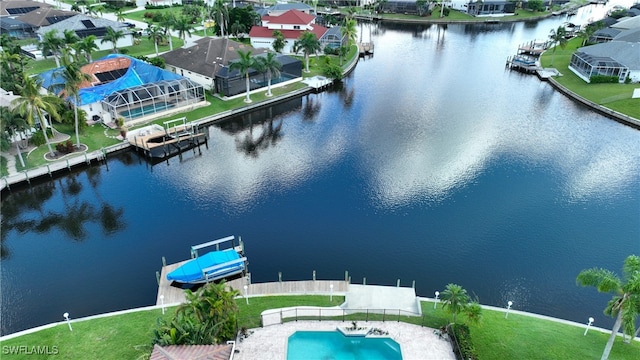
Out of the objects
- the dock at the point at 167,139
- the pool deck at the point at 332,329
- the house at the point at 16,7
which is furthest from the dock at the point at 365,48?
the house at the point at 16,7

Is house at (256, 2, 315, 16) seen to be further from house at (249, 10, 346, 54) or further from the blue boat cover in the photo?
the blue boat cover

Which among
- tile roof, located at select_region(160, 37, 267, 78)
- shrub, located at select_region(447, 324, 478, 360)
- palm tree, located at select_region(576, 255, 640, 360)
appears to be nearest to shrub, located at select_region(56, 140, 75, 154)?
tile roof, located at select_region(160, 37, 267, 78)

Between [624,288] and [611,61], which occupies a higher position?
[611,61]

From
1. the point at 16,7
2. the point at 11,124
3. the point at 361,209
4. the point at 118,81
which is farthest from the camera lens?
the point at 16,7

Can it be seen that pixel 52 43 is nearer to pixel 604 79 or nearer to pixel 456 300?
pixel 456 300

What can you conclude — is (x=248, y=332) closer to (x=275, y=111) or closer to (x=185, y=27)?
(x=275, y=111)

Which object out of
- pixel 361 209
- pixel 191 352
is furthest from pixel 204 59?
pixel 191 352

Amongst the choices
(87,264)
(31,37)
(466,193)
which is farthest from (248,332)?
(31,37)
